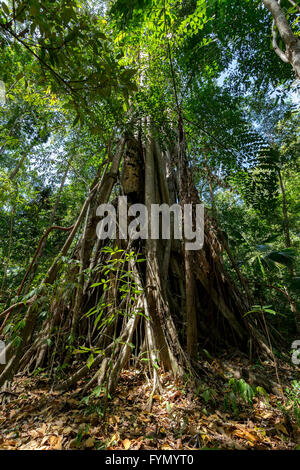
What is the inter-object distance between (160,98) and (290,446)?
4.05 meters

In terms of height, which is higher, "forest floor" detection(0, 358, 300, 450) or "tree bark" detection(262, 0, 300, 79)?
"tree bark" detection(262, 0, 300, 79)

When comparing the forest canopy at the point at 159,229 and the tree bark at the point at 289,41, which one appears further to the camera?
the tree bark at the point at 289,41

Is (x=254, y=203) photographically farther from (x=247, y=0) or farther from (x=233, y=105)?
(x=247, y=0)

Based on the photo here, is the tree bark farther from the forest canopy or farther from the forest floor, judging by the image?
the forest floor

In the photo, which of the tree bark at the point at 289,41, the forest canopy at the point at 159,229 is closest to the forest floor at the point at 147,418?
the forest canopy at the point at 159,229

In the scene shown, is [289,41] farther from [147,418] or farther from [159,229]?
[147,418]

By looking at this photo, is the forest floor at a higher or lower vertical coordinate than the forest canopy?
lower

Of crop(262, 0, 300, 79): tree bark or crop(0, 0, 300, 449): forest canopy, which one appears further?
crop(262, 0, 300, 79): tree bark

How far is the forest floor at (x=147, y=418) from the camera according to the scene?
1.23 meters

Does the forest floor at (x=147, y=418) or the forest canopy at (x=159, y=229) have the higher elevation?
the forest canopy at (x=159, y=229)

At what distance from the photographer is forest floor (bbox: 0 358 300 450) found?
4.05 ft

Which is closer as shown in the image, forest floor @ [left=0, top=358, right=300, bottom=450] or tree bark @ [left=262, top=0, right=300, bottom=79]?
forest floor @ [left=0, top=358, right=300, bottom=450]

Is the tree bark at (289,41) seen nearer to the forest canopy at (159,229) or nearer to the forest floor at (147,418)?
the forest canopy at (159,229)

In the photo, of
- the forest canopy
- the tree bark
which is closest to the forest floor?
the forest canopy
